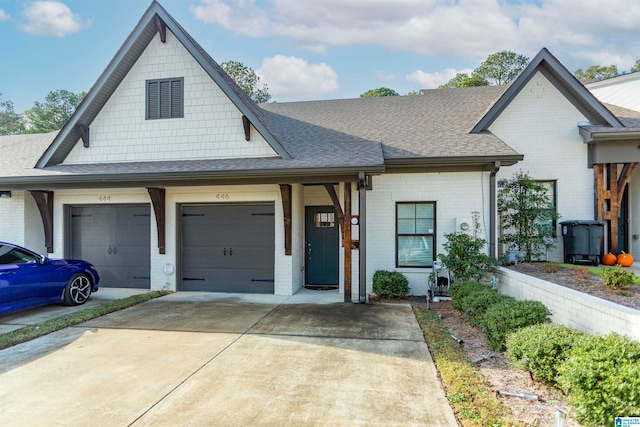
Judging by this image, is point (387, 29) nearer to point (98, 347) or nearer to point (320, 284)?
point (320, 284)

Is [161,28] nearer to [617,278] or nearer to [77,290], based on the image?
[77,290]

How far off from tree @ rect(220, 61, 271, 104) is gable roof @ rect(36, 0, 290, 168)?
24.9 meters

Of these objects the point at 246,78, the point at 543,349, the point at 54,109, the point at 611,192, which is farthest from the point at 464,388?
the point at 54,109

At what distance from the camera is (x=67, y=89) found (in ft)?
131

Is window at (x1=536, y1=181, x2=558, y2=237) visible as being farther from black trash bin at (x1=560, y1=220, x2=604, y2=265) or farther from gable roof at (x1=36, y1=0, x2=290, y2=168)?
gable roof at (x1=36, y1=0, x2=290, y2=168)

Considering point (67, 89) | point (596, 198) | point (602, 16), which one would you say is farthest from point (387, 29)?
point (67, 89)

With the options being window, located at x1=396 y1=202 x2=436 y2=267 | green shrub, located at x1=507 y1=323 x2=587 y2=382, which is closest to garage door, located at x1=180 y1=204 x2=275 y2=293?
window, located at x1=396 y1=202 x2=436 y2=267

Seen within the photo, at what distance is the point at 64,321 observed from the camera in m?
6.54

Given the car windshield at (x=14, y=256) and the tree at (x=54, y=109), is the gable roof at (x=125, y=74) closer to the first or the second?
the car windshield at (x=14, y=256)

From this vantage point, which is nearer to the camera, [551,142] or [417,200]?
[417,200]

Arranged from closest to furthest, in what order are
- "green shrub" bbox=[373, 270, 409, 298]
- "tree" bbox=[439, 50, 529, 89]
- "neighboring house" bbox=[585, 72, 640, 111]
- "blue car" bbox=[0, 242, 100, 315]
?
"blue car" bbox=[0, 242, 100, 315] → "green shrub" bbox=[373, 270, 409, 298] → "neighboring house" bbox=[585, 72, 640, 111] → "tree" bbox=[439, 50, 529, 89]

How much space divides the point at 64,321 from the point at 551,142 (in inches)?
457

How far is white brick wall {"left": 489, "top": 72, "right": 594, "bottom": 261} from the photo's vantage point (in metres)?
9.51

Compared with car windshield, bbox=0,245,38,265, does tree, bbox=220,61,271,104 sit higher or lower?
higher
